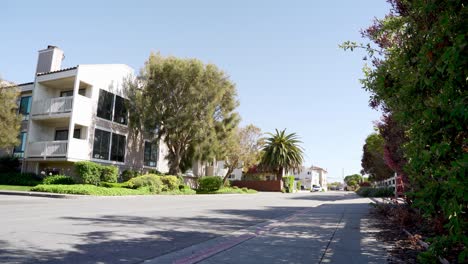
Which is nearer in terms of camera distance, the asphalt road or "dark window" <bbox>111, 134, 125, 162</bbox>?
the asphalt road

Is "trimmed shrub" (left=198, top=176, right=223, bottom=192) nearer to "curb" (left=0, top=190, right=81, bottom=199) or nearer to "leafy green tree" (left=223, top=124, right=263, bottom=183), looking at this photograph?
"leafy green tree" (left=223, top=124, right=263, bottom=183)

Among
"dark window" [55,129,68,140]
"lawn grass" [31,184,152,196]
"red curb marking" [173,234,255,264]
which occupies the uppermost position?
"dark window" [55,129,68,140]

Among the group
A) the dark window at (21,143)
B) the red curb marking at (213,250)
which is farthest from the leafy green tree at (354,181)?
the red curb marking at (213,250)

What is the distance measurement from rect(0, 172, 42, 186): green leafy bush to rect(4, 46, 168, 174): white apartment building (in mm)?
1250

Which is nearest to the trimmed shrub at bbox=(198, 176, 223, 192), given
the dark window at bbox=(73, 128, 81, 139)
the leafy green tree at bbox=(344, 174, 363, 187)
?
the dark window at bbox=(73, 128, 81, 139)

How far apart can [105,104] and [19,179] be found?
8.32 metres

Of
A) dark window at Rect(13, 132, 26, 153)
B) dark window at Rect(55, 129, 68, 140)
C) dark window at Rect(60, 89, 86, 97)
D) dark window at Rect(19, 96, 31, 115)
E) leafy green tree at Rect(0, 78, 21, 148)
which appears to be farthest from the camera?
dark window at Rect(19, 96, 31, 115)

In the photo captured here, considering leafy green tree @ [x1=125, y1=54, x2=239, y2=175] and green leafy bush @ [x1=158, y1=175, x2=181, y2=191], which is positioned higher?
leafy green tree @ [x1=125, y1=54, x2=239, y2=175]

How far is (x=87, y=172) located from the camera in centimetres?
2497

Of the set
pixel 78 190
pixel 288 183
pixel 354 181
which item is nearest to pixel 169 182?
pixel 78 190

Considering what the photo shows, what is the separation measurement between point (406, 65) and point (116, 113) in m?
29.5

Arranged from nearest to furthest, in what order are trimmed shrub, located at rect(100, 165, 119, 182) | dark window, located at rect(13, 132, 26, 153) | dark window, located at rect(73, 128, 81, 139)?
trimmed shrub, located at rect(100, 165, 119, 182) < dark window, located at rect(73, 128, 81, 139) < dark window, located at rect(13, 132, 26, 153)

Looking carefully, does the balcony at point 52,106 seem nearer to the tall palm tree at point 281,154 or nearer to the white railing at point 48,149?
the white railing at point 48,149

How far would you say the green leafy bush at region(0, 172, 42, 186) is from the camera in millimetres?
26255
